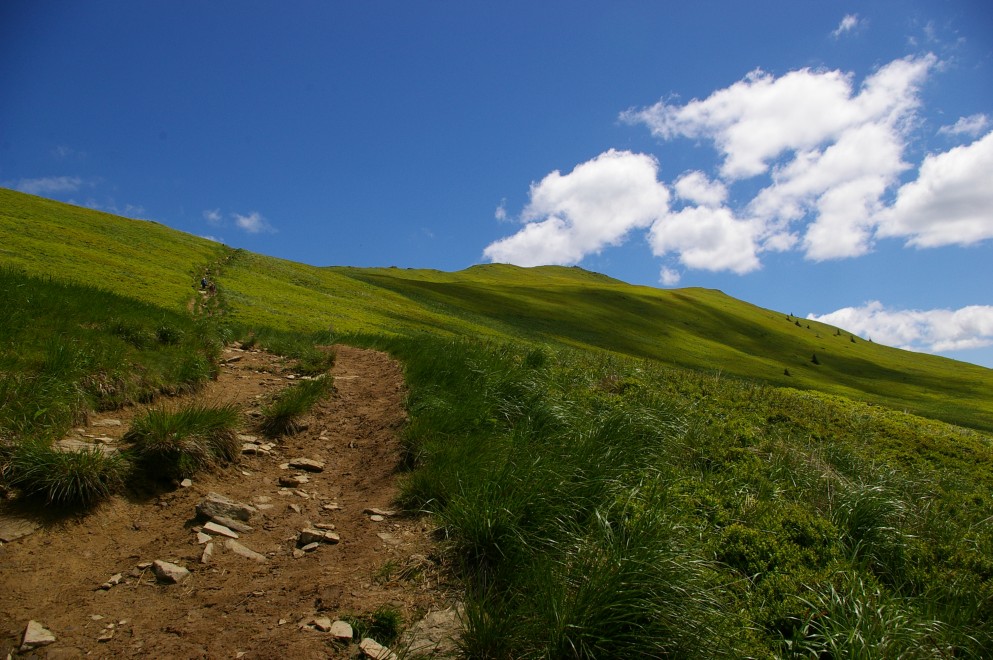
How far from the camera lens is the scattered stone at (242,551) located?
16.3 feet

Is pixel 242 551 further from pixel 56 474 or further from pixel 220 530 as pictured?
pixel 56 474

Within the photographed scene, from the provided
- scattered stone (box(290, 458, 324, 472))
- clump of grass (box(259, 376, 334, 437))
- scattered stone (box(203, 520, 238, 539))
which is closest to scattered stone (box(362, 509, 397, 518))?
scattered stone (box(203, 520, 238, 539))

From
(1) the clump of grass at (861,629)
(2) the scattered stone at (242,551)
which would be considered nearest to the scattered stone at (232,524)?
(2) the scattered stone at (242,551)

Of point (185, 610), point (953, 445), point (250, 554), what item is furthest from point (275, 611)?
point (953, 445)

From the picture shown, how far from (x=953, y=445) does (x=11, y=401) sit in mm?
20961

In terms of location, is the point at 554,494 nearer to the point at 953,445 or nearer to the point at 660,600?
the point at 660,600

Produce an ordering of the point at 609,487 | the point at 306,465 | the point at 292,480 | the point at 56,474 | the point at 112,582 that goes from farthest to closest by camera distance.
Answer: the point at 306,465 → the point at 292,480 → the point at 609,487 → the point at 56,474 → the point at 112,582

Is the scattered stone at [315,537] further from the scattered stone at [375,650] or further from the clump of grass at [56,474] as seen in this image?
→ the clump of grass at [56,474]

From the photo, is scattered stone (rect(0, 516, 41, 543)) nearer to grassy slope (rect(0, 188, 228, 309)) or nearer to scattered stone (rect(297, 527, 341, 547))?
scattered stone (rect(297, 527, 341, 547))

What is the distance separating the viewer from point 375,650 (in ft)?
12.6

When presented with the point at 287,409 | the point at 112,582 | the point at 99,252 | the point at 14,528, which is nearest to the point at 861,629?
the point at 112,582

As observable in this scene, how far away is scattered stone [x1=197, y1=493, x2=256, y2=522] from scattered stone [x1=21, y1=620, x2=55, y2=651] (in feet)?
5.67

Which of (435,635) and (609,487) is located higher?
(609,487)

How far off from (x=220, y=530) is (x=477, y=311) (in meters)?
58.5
